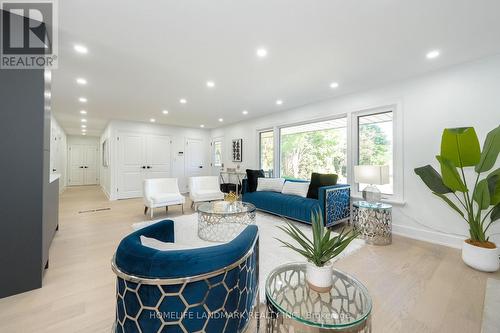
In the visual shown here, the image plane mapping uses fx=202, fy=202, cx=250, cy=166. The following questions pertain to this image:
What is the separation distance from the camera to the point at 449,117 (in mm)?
2801

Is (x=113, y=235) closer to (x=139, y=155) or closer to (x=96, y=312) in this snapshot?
(x=96, y=312)

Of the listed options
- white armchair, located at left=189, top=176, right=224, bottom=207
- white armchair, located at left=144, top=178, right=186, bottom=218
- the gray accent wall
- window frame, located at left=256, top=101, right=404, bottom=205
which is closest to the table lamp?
window frame, located at left=256, top=101, right=404, bottom=205

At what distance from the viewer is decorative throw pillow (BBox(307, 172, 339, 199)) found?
372 cm

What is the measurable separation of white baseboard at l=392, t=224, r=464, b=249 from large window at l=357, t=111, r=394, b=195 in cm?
59

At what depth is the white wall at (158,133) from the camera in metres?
6.06

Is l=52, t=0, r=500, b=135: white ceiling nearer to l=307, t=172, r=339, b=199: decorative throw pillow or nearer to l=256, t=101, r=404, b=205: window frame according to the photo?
l=256, t=101, r=404, b=205: window frame

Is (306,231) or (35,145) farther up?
(35,145)

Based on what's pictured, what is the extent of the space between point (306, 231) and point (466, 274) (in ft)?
5.95

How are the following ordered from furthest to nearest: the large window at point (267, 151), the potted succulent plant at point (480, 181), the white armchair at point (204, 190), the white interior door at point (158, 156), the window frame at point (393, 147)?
the white interior door at point (158, 156)
the large window at point (267, 151)
the white armchair at point (204, 190)
the window frame at point (393, 147)
the potted succulent plant at point (480, 181)

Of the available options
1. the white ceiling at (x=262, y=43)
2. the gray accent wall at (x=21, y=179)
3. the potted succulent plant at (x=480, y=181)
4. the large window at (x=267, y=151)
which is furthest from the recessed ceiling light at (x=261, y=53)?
the large window at (x=267, y=151)

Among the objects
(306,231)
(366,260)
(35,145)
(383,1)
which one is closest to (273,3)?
(383,1)

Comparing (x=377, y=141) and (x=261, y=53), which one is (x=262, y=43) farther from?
(x=377, y=141)

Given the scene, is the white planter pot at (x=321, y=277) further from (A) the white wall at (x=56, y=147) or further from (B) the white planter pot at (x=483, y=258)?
(A) the white wall at (x=56, y=147)

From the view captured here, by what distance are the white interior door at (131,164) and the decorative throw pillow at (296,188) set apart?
191 inches
